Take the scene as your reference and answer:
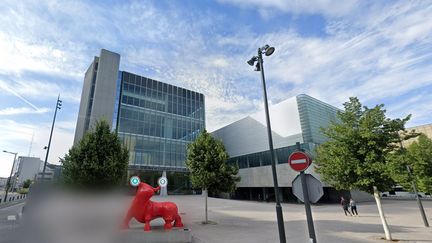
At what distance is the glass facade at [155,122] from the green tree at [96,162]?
2756cm

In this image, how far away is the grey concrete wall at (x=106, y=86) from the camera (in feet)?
131

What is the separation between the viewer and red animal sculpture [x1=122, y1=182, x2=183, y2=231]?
1008 cm

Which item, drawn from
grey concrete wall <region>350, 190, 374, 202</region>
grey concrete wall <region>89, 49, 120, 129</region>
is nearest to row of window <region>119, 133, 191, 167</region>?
grey concrete wall <region>89, 49, 120, 129</region>

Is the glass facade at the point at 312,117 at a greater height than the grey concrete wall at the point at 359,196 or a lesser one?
greater

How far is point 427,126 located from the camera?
55.9 m

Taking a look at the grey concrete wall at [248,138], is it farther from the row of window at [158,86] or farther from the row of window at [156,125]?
the row of window at [158,86]

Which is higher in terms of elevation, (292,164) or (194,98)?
(194,98)

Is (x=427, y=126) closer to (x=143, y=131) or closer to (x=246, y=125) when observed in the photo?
(x=246, y=125)

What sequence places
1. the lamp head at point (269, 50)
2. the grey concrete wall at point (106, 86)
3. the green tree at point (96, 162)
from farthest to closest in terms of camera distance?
the grey concrete wall at point (106, 86) → the green tree at point (96, 162) → the lamp head at point (269, 50)

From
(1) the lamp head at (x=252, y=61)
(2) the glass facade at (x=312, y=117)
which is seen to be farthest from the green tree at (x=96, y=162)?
(2) the glass facade at (x=312, y=117)

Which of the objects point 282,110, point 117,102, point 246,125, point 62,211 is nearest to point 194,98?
point 246,125

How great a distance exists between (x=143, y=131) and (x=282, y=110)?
91.6 ft

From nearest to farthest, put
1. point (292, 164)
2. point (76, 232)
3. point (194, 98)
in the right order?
1. point (292, 164)
2. point (76, 232)
3. point (194, 98)

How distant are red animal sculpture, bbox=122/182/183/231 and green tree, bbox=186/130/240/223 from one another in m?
4.50
